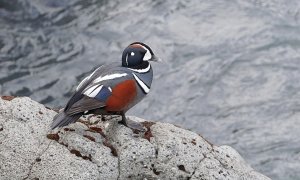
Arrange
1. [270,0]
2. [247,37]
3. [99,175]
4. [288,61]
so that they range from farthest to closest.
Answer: [270,0]
[247,37]
[288,61]
[99,175]

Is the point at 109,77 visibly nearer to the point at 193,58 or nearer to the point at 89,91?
the point at 89,91

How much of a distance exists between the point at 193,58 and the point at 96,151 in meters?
6.92

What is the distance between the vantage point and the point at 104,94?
18.4 feet

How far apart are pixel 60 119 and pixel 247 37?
780cm

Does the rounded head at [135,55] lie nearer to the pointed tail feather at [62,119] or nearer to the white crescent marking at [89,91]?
the white crescent marking at [89,91]

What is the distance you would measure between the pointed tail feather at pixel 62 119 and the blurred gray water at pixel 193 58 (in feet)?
15.2

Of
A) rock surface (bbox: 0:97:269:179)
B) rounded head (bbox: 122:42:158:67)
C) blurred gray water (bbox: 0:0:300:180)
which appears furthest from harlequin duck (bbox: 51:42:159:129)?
blurred gray water (bbox: 0:0:300:180)

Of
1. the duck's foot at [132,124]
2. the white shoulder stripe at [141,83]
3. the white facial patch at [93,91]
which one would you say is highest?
the white facial patch at [93,91]

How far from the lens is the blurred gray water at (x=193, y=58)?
1060 cm

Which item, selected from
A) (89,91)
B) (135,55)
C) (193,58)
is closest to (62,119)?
(89,91)

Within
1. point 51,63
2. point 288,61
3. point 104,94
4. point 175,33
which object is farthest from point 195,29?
point 104,94

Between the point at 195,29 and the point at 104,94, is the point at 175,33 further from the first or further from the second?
the point at 104,94

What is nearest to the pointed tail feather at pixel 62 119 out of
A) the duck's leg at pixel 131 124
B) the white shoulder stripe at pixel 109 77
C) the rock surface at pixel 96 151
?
the rock surface at pixel 96 151

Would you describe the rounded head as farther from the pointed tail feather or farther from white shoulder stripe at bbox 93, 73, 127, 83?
the pointed tail feather
